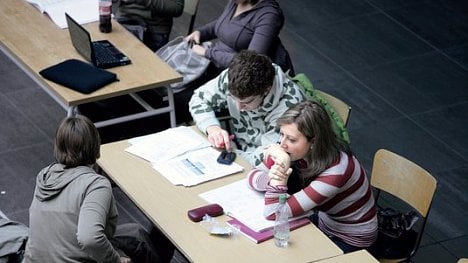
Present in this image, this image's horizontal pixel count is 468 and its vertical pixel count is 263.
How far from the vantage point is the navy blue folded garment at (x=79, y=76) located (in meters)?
5.59

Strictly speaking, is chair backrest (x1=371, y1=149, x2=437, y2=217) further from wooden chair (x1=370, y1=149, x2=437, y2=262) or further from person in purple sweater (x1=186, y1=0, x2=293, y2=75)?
person in purple sweater (x1=186, y1=0, x2=293, y2=75)

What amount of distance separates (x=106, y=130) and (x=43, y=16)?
0.82 metres

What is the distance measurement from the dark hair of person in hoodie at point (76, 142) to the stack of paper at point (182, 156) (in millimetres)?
630

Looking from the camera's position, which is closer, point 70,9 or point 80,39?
point 80,39

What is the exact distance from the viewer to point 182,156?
5.03 meters

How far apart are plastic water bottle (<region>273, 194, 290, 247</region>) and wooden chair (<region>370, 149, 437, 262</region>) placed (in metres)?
0.69

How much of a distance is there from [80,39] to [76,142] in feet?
5.75

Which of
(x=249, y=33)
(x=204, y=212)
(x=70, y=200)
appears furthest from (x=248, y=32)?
(x=70, y=200)

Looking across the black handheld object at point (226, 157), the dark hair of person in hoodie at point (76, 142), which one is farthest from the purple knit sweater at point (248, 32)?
the dark hair of person in hoodie at point (76, 142)

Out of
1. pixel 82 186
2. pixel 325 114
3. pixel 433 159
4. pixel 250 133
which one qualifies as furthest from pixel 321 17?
pixel 82 186

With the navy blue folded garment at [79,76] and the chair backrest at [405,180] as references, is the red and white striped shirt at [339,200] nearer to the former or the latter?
the chair backrest at [405,180]

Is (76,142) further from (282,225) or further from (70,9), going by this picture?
(70,9)

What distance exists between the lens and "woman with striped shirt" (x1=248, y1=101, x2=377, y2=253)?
15.2 ft

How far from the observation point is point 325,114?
4688mm
